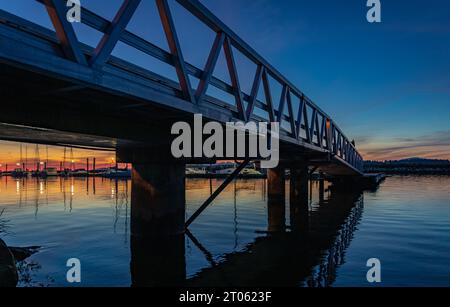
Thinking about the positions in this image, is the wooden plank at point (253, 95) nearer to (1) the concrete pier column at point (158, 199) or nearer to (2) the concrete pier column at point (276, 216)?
(1) the concrete pier column at point (158, 199)

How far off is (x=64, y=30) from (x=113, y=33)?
96 cm

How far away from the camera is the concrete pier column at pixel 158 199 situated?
14062 millimetres

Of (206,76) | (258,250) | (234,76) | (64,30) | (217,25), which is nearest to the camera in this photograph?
(64,30)

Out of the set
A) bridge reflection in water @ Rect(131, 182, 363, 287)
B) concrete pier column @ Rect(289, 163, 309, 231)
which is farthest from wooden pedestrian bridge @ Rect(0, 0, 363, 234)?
concrete pier column @ Rect(289, 163, 309, 231)

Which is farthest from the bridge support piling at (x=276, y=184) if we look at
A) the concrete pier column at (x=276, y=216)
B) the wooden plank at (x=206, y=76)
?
the wooden plank at (x=206, y=76)

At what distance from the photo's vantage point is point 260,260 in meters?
12.2

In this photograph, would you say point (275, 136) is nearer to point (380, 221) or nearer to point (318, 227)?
point (318, 227)

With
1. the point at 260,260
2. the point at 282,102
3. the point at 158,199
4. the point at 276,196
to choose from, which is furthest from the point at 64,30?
the point at 276,196

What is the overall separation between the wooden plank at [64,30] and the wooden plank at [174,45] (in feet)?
8.26

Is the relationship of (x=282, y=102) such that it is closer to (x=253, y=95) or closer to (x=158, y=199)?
(x=253, y=95)
